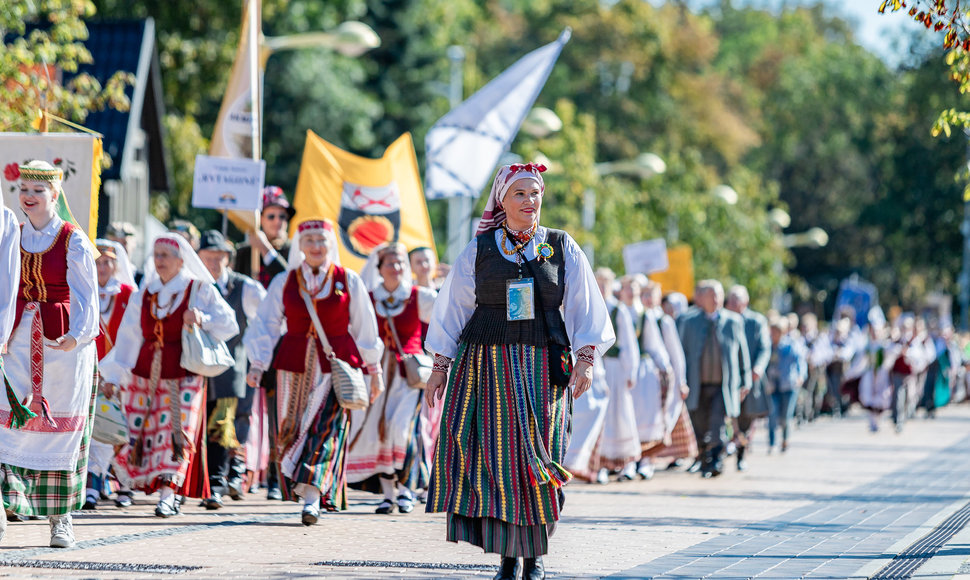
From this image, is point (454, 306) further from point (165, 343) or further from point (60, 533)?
point (165, 343)

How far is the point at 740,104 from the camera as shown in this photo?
70.7 meters

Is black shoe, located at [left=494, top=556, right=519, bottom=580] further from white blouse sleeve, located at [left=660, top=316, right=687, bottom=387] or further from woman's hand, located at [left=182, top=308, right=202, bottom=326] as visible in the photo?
white blouse sleeve, located at [left=660, top=316, right=687, bottom=387]

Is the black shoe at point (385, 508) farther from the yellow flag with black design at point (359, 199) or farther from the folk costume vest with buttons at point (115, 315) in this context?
the yellow flag with black design at point (359, 199)

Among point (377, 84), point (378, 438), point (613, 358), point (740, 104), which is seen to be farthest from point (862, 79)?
point (378, 438)

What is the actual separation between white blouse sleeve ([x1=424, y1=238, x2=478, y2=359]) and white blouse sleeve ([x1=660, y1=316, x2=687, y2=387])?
851 centimetres

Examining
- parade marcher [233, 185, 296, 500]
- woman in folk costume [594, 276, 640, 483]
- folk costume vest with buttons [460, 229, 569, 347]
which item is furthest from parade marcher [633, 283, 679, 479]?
folk costume vest with buttons [460, 229, 569, 347]

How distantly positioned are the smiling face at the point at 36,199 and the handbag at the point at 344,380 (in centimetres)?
228

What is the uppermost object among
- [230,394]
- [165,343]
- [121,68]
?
[121,68]

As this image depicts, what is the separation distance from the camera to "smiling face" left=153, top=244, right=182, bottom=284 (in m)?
10.6

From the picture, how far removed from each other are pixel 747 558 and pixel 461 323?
7.46 ft

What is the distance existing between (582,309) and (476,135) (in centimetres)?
932

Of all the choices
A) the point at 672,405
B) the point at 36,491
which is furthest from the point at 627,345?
the point at 36,491

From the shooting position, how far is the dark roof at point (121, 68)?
24812 millimetres

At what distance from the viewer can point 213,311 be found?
10.7 meters
